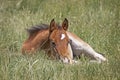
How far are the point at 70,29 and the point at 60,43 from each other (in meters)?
1.97

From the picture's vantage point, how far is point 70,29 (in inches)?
396

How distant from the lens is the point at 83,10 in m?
11.5

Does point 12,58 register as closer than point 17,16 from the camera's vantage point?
Yes

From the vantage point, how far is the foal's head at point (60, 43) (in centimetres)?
800

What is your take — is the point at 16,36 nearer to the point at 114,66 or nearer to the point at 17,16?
the point at 17,16

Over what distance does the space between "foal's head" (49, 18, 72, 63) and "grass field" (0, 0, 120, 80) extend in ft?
0.75

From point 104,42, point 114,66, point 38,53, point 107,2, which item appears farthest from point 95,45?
point 107,2

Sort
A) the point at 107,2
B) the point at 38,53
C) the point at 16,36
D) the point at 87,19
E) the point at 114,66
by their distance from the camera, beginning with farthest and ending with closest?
the point at 107,2 < the point at 87,19 < the point at 16,36 < the point at 38,53 < the point at 114,66

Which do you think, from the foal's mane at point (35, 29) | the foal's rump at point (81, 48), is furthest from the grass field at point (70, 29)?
the foal's mane at point (35, 29)

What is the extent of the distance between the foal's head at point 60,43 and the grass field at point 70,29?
23cm

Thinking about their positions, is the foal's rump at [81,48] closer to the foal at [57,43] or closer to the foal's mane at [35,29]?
the foal at [57,43]

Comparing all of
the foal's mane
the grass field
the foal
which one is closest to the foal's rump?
the foal

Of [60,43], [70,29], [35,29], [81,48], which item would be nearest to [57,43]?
[60,43]

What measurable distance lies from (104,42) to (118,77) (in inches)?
101
